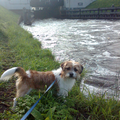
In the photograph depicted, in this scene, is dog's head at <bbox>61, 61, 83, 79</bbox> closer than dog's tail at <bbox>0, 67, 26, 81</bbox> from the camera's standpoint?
No

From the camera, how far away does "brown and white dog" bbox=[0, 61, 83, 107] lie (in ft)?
9.75

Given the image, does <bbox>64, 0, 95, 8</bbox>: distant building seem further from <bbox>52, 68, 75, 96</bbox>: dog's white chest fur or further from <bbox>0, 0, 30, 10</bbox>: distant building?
<bbox>52, 68, 75, 96</bbox>: dog's white chest fur

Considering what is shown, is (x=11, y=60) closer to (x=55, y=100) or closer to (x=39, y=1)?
(x=55, y=100)

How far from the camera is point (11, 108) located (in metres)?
2.73

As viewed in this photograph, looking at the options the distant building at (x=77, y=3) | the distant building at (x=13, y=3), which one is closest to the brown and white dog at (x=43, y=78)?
the distant building at (x=77, y=3)

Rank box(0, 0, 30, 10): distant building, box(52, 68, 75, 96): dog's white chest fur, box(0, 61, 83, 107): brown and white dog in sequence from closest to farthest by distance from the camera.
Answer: box(0, 61, 83, 107): brown and white dog, box(52, 68, 75, 96): dog's white chest fur, box(0, 0, 30, 10): distant building

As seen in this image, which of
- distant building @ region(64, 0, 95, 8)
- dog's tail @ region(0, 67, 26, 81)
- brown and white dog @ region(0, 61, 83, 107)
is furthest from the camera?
distant building @ region(64, 0, 95, 8)

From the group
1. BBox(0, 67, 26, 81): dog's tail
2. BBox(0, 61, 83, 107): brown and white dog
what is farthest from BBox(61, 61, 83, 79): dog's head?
BBox(0, 67, 26, 81): dog's tail

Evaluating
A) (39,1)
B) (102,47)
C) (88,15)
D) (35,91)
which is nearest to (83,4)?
(39,1)

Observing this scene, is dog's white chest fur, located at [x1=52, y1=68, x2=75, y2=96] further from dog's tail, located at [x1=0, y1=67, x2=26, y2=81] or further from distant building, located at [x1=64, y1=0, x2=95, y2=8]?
distant building, located at [x1=64, y1=0, x2=95, y2=8]

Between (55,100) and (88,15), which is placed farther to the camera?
(88,15)

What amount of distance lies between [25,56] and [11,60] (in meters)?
0.63

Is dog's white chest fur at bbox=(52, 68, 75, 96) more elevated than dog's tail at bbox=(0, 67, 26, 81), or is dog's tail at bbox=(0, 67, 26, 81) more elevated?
dog's tail at bbox=(0, 67, 26, 81)

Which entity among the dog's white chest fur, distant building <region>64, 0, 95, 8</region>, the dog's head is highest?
distant building <region>64, 0, 95, 8</region>
